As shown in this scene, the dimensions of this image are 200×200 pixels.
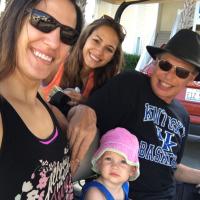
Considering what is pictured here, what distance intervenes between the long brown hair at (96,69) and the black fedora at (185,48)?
38cm

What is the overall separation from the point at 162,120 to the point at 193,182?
521 millimetres

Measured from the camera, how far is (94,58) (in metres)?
2.94

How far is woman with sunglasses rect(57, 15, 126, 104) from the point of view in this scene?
291 cm

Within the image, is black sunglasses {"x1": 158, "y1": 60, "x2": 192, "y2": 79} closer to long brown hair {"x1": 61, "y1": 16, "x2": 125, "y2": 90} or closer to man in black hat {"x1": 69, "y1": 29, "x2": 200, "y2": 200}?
man in black hat {"x1": 69, "y1": 29, "x2": 200, "y2": 200}

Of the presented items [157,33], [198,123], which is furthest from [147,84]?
[157,33]

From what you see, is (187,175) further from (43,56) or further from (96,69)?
(43,56)

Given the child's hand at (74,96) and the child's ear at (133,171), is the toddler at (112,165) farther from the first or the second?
the child's hand at (74,96)

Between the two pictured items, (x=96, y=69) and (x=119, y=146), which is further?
(x=96, y=69)

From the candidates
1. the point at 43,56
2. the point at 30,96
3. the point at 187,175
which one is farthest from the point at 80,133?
the point at 187,175

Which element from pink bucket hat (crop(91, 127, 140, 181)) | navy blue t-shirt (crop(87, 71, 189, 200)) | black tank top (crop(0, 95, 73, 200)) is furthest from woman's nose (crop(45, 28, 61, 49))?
navy blue t-shirt (crop(87, 71, 189, 200))

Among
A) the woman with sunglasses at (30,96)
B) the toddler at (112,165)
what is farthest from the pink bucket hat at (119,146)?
the woman with sunglasses at (30,96)

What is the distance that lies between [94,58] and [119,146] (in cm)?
111

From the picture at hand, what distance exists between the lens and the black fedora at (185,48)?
8.41 ft

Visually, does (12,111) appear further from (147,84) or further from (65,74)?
(65,74)
